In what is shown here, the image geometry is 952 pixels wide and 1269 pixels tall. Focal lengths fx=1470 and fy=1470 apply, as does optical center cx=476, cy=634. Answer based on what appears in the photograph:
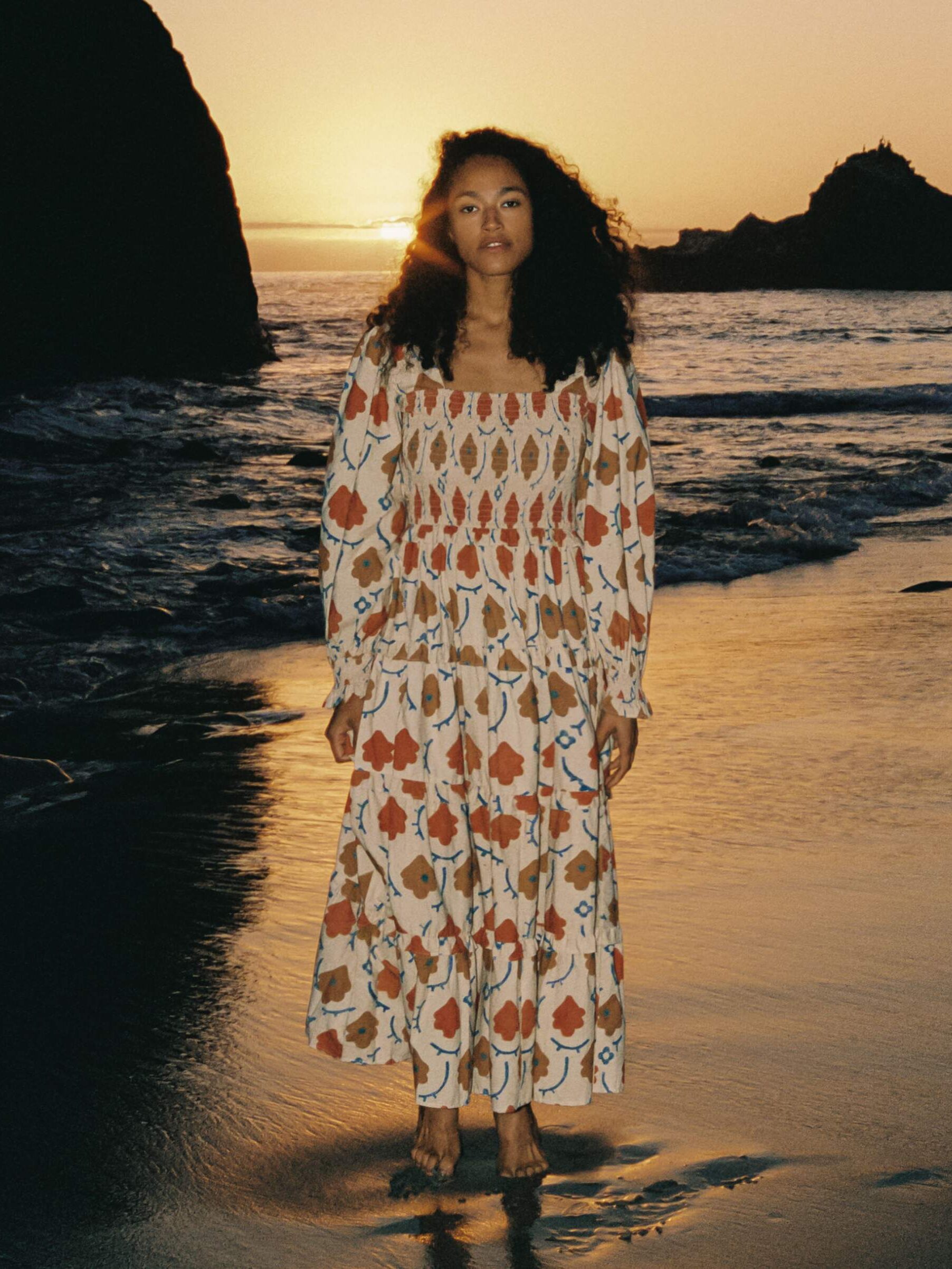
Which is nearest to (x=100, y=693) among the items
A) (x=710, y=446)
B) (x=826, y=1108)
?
(x=826, y=1108)

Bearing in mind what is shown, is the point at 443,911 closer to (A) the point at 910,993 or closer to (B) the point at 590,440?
(B) the point at 590,440

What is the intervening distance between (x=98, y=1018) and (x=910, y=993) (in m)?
1.72

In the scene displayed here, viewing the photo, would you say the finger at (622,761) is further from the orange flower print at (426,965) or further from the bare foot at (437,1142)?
the bare foot at (437,1142)

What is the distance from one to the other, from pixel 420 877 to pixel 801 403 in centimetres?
2291

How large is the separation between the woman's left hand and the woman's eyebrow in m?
0.93

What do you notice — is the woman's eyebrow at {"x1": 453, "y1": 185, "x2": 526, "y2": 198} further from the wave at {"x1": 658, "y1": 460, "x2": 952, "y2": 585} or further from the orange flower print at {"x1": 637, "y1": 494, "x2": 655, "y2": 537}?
the wave at {"x1": 658, "y1": 460, "x2": 952, "y2": 585}

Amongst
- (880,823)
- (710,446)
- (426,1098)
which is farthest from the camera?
(710,446)

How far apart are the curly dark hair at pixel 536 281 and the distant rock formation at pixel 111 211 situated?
27372 millimetres

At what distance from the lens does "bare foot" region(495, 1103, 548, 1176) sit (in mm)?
2535

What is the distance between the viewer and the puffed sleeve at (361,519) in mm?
2635

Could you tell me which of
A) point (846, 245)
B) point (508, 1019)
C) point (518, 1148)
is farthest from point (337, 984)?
point (846, 245)

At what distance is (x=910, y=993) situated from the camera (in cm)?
307

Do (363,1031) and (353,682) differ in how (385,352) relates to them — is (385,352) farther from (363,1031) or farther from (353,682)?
(363,1031)

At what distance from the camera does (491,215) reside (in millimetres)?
2607
